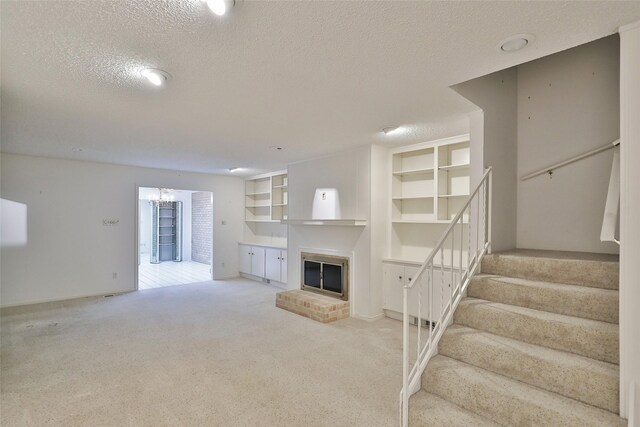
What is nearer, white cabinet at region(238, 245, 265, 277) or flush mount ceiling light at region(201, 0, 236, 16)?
flush mount ceiling light at region(201, 0, 236, 16)

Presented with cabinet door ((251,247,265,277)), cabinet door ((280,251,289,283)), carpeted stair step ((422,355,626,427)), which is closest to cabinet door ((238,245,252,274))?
cabinet door ((251,247,265,277))

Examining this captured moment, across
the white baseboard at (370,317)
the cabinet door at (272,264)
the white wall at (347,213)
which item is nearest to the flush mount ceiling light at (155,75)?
the white wall at (347,213)

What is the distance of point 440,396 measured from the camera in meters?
2.20

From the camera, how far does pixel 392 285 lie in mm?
4570

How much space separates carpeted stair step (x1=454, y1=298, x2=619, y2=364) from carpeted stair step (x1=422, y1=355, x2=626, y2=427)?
1.10 feet

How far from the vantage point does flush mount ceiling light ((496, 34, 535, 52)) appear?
1792 mm

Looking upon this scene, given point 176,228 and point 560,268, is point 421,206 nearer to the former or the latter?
point 560,268

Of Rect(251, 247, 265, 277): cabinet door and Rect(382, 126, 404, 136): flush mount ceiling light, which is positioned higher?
Rect(382, 126, 404, 136): flush mount ceiling light

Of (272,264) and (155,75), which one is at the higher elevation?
(155,75)

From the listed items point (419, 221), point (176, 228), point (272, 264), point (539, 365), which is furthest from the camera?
point (176, 228)

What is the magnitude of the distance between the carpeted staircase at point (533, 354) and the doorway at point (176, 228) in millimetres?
8154

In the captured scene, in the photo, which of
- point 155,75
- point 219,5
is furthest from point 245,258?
point 219,5

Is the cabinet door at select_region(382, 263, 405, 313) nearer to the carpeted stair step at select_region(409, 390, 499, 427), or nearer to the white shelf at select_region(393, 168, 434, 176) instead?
the white shelf at select_region(393, 168, 434, 176)

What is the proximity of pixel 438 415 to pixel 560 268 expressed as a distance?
59.8 inches
